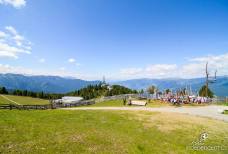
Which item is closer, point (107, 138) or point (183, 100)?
point (107, 138)

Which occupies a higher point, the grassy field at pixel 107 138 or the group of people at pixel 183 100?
the group of people at pixel 183 100

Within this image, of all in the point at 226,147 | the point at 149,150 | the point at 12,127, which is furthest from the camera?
the point at 12,127

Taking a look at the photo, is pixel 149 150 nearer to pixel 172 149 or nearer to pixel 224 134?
pixel 172 149

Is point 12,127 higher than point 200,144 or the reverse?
higher

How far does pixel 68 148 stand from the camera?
1609 cm

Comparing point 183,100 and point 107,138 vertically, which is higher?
point 183,100

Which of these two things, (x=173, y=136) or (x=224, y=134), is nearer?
(x=173, y=136)

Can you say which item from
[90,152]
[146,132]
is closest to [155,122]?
[146,132]

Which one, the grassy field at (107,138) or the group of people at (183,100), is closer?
the grassy field at (107,138)

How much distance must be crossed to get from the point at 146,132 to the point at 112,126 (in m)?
4.07

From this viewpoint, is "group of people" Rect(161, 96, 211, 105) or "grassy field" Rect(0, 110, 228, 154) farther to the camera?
"group of people" Rect(161, 96, 211, 105)

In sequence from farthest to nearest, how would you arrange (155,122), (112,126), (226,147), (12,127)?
1. (155,122)
2. (112,126)
3. (12,127)
4. (226,147)

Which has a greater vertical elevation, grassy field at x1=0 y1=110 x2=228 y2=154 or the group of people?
the group of people

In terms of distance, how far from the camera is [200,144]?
20328 millimetres
